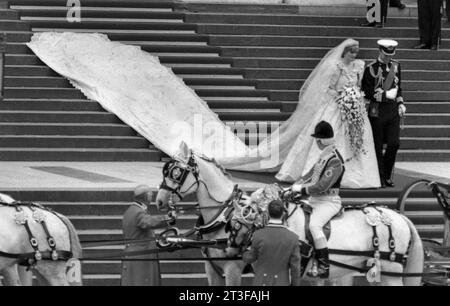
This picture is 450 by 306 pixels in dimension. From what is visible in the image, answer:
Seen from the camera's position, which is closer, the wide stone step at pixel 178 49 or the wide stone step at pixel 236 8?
the wide stone step at pixel 178 49

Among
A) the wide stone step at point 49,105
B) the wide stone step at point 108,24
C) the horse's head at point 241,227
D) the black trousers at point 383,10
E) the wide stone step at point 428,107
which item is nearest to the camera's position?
the horse's head at point 241,227

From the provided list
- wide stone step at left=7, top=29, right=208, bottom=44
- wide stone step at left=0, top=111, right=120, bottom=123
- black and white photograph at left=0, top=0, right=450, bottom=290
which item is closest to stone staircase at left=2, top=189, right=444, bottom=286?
black and white photograph at left=0, top=0, right=450, bottom=290

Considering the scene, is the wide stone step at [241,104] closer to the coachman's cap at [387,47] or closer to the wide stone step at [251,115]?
the wide stone step at [251,115]

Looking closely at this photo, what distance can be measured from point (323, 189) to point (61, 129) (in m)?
7.08

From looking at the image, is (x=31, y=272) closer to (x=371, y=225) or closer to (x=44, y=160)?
(x=371, y=225)

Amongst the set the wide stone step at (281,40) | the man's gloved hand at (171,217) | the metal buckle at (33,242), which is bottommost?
the metal buckle at (33,242)

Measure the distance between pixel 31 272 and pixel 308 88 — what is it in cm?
570

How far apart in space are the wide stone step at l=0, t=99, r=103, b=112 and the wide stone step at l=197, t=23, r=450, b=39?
3091 mm

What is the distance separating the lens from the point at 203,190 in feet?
53.2

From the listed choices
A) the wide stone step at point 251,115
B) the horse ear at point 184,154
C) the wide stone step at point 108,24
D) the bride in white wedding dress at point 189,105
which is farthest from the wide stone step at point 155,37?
the horse ear at point 184,154

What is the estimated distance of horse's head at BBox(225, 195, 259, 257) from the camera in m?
15.7

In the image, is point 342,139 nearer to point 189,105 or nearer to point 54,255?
point 189,105

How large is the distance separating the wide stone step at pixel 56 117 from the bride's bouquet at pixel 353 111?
164 inches

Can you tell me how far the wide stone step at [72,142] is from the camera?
2231 cm
